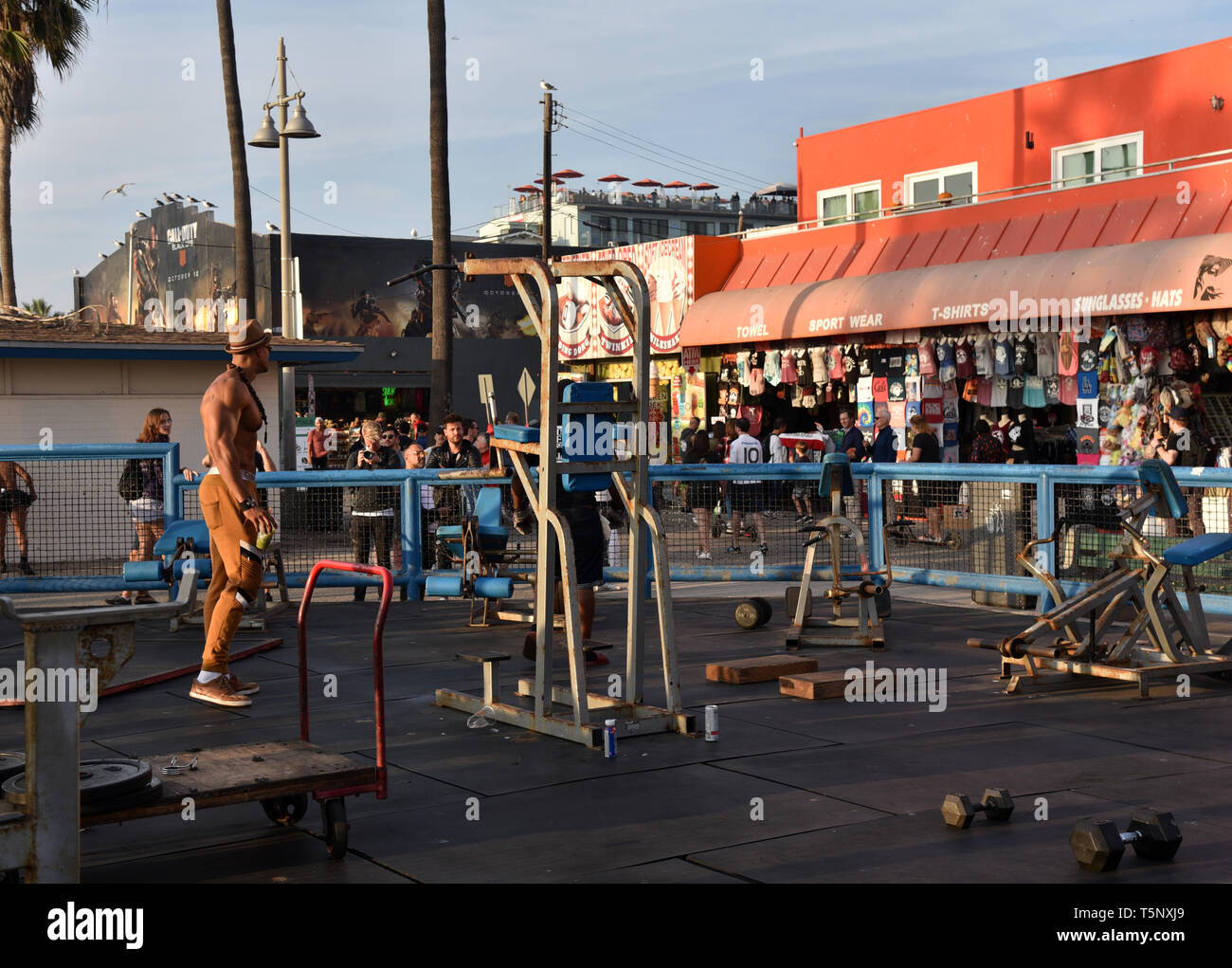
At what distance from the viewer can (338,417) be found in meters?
46.1

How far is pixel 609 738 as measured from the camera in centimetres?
677

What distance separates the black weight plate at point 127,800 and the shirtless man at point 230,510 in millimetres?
3125

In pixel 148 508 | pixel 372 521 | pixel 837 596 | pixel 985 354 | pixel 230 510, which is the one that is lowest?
pixel 837 596

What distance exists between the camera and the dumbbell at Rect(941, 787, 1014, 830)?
5.51 m

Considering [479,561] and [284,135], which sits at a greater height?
[284,135]

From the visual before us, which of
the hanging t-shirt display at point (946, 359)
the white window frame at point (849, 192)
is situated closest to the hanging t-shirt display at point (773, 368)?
the white window frame at point (849, 192)

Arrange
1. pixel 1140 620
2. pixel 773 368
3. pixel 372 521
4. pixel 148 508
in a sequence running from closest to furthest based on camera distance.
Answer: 1. pixel 1140 620
2. pixel 148 508
3. pixel 372 521
4. pixel 773 368

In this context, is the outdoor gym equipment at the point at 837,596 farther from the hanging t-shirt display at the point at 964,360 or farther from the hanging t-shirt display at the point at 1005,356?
the hanging t-shirt display at the point at 964,360

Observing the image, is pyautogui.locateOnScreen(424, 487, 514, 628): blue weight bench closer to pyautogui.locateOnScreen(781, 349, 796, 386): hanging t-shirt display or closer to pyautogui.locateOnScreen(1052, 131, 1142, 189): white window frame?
pyautogui.locateOnScreen(1052, 131, 1142, 189): white window frame

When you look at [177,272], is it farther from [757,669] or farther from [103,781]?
[103,781]

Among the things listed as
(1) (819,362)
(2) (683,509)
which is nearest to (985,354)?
(1) (819,362)

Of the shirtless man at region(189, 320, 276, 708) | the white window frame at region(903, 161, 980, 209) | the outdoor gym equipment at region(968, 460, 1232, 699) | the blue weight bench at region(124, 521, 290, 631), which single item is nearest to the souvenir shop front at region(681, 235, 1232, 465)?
the white window frame at region(903, 161, 980, 209)

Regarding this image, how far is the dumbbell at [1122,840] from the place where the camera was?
193 inches

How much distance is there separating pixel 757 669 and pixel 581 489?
227 centimetres
